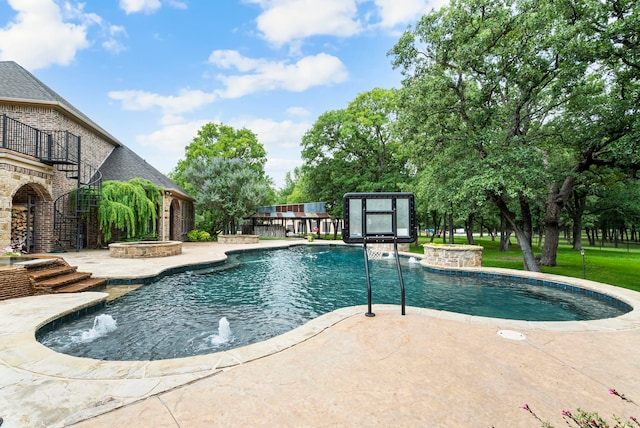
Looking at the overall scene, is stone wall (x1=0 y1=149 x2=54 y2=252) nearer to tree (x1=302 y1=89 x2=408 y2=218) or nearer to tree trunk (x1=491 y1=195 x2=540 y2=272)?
tree trunk (x1=491 y1=195 x2=540 y2=272)

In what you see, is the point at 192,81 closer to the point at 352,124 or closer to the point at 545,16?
the point at 352,124

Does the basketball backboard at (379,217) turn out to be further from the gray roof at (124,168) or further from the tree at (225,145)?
Answer: the tree at (225,145)

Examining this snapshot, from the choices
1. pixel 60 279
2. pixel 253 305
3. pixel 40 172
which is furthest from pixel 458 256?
pixel 40 172

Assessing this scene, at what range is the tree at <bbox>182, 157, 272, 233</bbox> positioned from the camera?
22.1 metres

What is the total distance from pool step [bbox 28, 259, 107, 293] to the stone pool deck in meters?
2.44

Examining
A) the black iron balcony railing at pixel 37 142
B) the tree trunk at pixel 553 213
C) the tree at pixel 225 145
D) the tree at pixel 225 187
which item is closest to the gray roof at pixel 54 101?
the black iron balcony railing at pixel 37 142

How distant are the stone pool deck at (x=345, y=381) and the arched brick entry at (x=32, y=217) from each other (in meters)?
10.8

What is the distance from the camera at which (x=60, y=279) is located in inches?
259

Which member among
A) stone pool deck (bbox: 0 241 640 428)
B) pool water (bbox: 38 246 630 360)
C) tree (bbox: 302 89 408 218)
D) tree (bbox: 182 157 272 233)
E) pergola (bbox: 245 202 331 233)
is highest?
tree (bbox: 302 89 408 218)

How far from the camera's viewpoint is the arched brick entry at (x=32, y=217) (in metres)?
11.5

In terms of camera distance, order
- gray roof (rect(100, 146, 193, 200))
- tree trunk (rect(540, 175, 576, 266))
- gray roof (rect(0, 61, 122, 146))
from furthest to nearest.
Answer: gray roof (rect(100, 146, 193, 200)) → gray roof (rect(0, 61, 122, 146)) → tree trunk (rect(540, 175, 576, 266))

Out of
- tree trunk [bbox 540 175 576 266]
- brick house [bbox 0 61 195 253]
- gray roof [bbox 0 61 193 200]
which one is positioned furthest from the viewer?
gray roof [bbox 0 61 193 200]

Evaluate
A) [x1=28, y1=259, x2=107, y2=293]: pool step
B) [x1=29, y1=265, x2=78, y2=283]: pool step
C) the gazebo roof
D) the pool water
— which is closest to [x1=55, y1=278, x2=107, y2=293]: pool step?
[x1=28, y1=259, x2=107, y2=293]: pool step

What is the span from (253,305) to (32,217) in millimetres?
12458
